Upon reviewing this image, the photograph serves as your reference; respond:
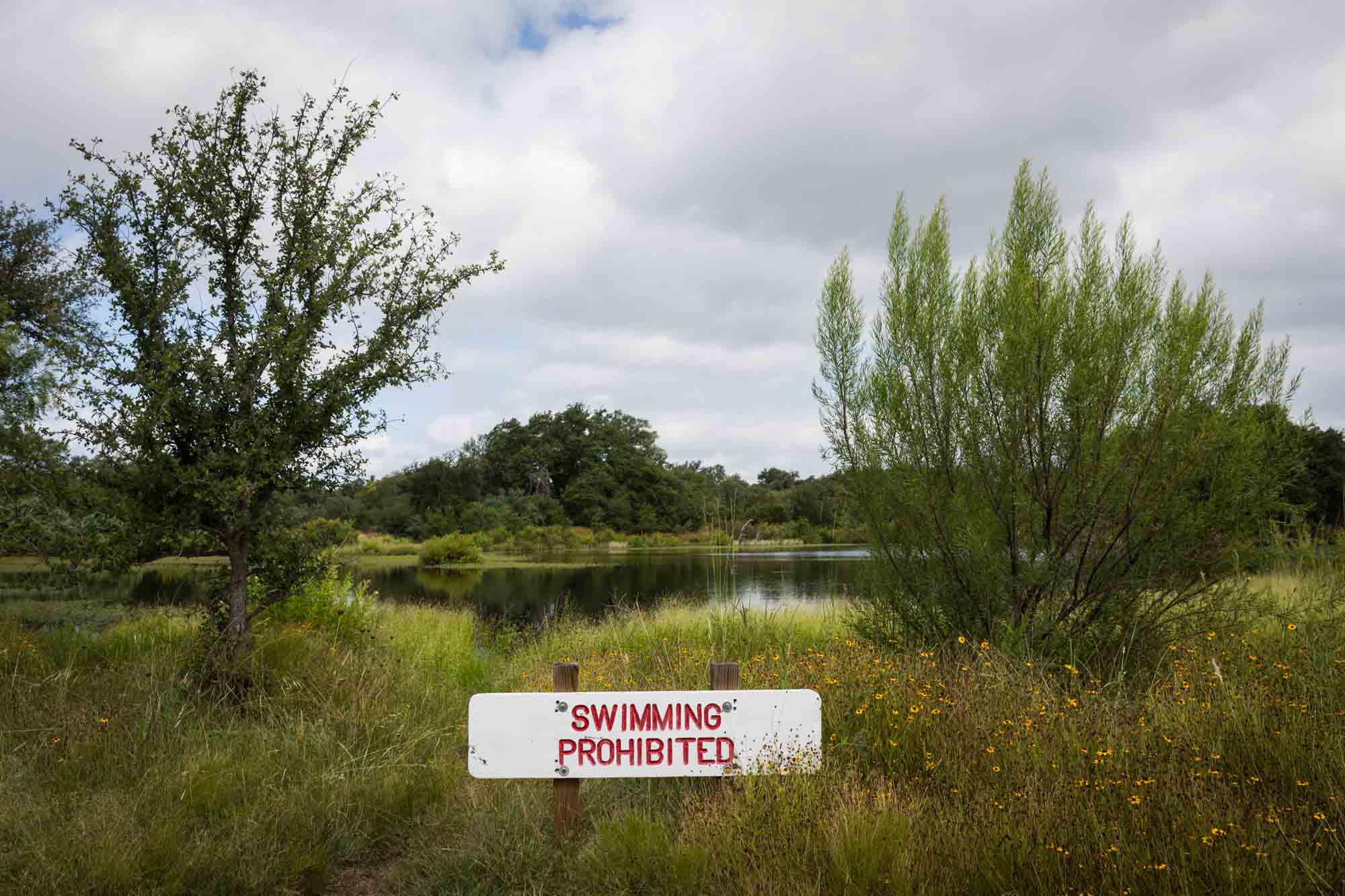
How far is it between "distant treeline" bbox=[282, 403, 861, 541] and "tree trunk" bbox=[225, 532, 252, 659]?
1222 inches

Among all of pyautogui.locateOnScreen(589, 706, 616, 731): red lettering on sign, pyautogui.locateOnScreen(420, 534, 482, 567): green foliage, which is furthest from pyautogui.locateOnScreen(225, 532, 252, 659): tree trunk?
pyautogui.locateOnScreen(420, 534, 482, 567): green foliage

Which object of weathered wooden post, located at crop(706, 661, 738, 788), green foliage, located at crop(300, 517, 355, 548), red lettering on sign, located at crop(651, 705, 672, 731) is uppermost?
green foliage, located at crop(300, 517, 355, 548)

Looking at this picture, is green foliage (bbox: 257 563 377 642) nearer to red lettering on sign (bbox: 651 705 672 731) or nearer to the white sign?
the white sign

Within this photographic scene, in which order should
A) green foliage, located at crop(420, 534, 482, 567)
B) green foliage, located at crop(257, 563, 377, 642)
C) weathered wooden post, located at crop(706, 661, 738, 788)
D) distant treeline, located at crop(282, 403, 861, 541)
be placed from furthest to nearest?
distant treeline, located at crop(282, 403, 861, 541), green foliage, located at crop(420, 534, 482, 567), green foliage, located at crop(257, 563, 377, 642), weathered wooden post, located at crop(706, 661, 738, 788)

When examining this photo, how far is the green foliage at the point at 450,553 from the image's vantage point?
1275 inches

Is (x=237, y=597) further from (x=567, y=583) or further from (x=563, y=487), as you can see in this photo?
(x=563, y=487)

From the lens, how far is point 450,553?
32.4 metres

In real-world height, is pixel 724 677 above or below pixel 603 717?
above

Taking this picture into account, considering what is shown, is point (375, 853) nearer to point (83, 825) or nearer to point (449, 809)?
point (449, 809)

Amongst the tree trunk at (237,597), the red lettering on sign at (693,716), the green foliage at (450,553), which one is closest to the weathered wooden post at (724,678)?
the red lettering on sign at (693,716)

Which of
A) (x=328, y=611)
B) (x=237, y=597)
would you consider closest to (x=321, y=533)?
(x=237, y=597)

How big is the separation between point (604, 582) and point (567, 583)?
1048mm

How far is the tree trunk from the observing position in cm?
620

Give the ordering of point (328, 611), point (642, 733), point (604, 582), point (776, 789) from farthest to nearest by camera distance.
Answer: point (604, 582)
point (328, 611)
point (642, 733)
point (776, 789)
